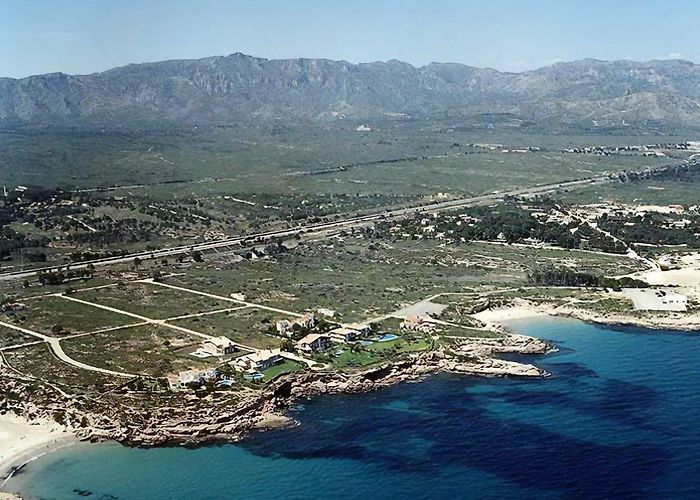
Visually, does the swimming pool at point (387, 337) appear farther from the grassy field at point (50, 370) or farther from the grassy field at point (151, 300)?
the grassy field at point (50, 370)

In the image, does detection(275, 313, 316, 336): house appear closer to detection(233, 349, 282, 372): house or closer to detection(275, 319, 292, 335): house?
detection(275, 319, 292, 335): house

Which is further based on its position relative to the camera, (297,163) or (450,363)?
(297,163)

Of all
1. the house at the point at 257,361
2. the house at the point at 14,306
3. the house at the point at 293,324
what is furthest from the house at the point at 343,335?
the house at the point at 14,306

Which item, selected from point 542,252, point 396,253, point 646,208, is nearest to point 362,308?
point 396,253

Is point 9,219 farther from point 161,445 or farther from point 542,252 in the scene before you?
point 161,445

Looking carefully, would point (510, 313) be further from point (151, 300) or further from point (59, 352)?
point (59, 352)

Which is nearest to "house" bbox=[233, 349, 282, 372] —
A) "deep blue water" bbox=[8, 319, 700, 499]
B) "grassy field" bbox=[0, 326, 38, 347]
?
"deep blue water" bbox=[8, 319, 700, 499]
